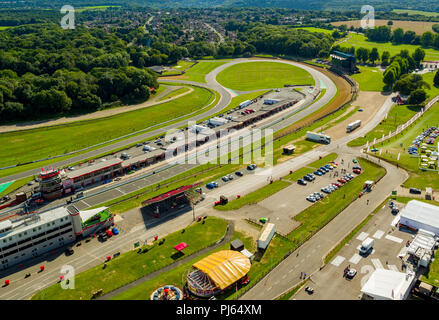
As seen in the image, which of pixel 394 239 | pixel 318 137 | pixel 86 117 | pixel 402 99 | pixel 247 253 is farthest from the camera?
pixel 402 99

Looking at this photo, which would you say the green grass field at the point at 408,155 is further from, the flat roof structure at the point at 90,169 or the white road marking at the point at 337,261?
the flat roof structure at the point at 90,169

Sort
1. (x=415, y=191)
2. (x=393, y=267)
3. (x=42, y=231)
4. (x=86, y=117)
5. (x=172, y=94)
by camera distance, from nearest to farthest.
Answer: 1. (x=393, y=267)
2. (x=42, y=231)
3. (x=415, y=191)
4. (x=86, y=117)
5. (x=172, y=94)

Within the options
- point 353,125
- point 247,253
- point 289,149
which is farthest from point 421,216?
point 353,125

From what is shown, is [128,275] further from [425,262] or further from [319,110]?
[319,110]

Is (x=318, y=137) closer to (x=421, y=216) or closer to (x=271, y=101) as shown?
(x=271, y=101)

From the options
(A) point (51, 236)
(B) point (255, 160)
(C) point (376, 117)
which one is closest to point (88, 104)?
(B) point (255, 160)

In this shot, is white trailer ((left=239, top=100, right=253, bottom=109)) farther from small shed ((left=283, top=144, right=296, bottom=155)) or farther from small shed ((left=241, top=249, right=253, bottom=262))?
small shed ((left=241, top=249, right=253, bottom=262))
